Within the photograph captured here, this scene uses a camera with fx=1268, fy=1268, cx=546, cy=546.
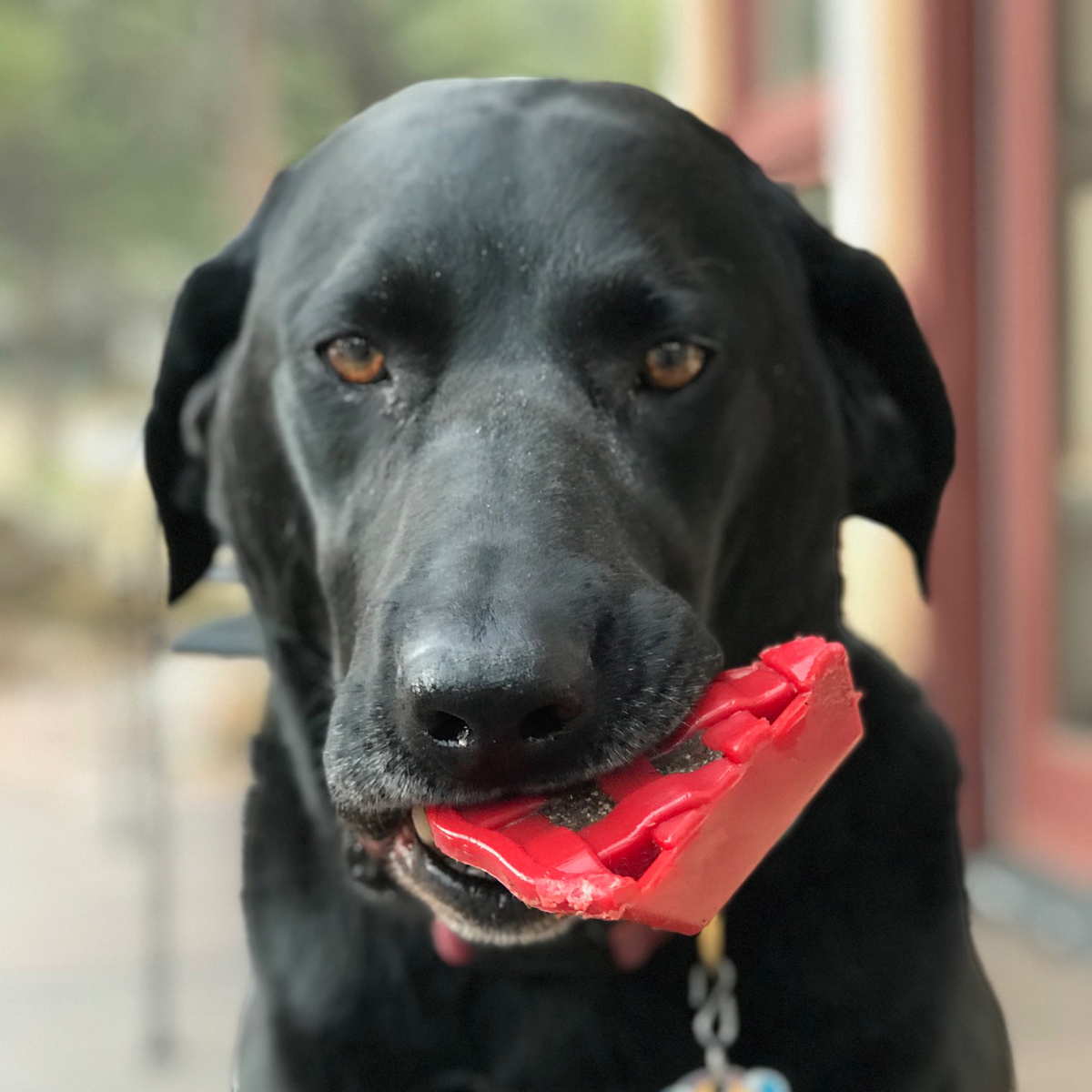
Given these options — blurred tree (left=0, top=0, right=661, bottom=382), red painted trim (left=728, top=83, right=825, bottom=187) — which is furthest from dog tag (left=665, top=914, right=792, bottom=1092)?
blurred tree (left=0, top=0, right=661, bottom=382)

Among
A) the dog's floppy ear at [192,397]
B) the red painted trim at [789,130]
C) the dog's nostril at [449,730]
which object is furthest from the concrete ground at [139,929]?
the red painted trim at [789,130]

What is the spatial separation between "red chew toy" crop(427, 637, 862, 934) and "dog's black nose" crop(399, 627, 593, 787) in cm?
4

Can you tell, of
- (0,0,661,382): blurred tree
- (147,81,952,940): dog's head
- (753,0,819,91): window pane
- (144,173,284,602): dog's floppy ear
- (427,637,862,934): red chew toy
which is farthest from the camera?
(0,0,661,382): blurred tree

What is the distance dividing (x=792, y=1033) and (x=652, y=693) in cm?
48

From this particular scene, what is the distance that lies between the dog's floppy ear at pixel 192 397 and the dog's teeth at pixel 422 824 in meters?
0.60

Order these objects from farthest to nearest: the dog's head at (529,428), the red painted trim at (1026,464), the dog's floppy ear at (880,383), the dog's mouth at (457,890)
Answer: the red painted trim at (1026,464) < the dog's floppy ear at (880,383) < the dog's mouth at (457,890) < the dog's head at (529,428)

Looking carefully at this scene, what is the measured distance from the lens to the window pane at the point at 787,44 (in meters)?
3.01

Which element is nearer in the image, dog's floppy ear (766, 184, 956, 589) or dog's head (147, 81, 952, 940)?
dog's head (147, 81, 952, 940)

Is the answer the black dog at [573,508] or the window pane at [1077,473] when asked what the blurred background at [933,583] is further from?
the black dog at [573,508]

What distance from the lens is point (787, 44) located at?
3.24 metres

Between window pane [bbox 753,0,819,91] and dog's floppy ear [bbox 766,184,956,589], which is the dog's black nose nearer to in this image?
dog's floppy ear [bbox 766,184,956,589]

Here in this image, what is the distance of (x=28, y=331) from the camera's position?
541 inches

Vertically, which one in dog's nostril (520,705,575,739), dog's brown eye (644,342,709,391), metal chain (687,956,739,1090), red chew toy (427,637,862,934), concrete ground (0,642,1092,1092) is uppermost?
dog's brown eye (644,342,709,391)

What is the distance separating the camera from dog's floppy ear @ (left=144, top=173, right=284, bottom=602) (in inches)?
55.7
